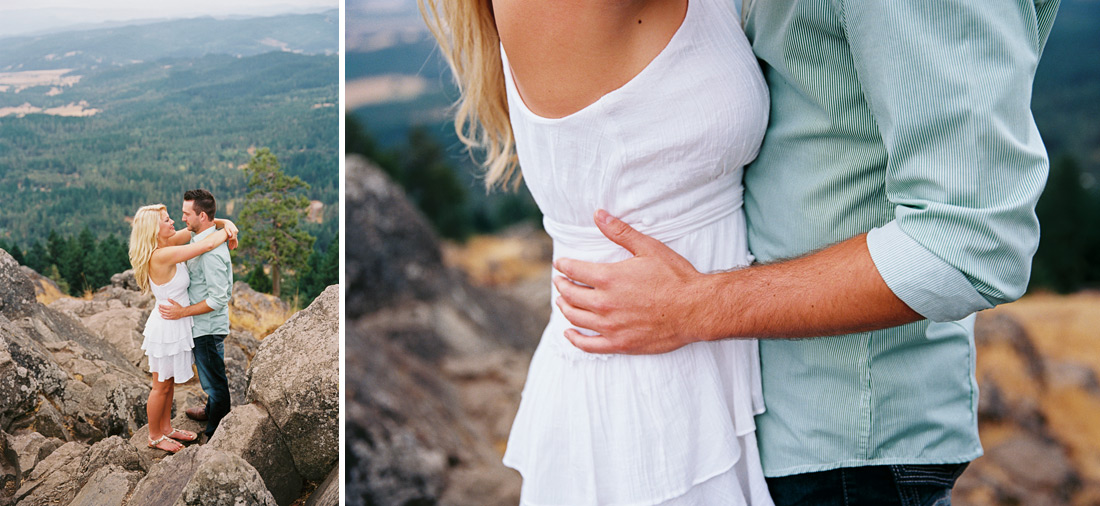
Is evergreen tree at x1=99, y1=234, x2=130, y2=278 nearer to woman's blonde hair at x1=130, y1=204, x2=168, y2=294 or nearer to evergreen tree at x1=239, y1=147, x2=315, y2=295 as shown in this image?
woman's blonde hair at x1=130, y1=204, x2=168, y2=294

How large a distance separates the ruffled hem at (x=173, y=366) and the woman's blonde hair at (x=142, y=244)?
183mm


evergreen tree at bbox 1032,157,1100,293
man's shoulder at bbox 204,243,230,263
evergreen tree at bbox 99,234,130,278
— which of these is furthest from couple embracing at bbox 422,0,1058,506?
evergreen tree at bbox 1032,157,1100,293

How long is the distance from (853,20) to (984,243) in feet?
0.74

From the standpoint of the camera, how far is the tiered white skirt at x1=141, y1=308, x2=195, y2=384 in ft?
5.55

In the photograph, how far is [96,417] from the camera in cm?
167

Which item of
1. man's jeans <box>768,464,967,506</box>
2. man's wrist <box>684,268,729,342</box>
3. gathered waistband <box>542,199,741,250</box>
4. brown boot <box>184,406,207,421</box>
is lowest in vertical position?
brown boot <box>184,406,207,421</box>

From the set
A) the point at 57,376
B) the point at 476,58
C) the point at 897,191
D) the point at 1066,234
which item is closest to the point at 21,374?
the point at 57,376

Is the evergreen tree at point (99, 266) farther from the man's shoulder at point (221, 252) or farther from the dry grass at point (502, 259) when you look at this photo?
the dry grass at point (502, 259)

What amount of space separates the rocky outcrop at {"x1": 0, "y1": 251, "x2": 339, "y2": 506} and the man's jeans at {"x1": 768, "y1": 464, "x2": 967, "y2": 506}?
55.7 inches

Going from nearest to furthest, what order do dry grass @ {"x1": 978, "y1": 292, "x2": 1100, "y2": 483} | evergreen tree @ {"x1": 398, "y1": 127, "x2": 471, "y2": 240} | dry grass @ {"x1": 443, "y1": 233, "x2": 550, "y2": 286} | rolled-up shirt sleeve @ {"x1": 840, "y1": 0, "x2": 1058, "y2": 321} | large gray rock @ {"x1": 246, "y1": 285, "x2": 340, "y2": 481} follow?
rolled-up shirt sleeve @ {"x1": 840, "y1": 0, "x2": 1058, "y2": 321} → large gray rock @ {"x1": 246, "y1": 285, "x2": 340, "y2": 481} → dry grass @ {"x1": 978, "y1": 292, "x2": 1100, "y2": 483} → evergreen tree @ {"x1": 398, "y1": 127, "x2": 471, "y2": 240} → dry grass @ {"x1": 443, "y1": 233, "x2": 550, "y2": 286}

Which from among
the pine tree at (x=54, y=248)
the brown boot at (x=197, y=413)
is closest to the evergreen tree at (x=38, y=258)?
the pine tree at (x=54, y=248)

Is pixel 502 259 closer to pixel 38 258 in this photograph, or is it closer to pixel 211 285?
pixel 211 285

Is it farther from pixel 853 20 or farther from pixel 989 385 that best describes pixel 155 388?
pixel 989 385

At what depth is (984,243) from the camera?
23.7 inches
